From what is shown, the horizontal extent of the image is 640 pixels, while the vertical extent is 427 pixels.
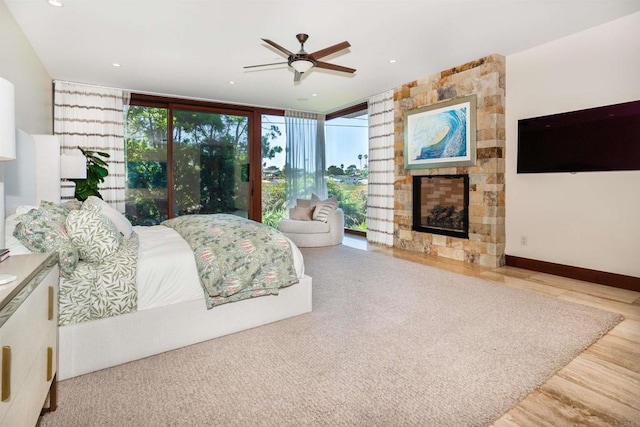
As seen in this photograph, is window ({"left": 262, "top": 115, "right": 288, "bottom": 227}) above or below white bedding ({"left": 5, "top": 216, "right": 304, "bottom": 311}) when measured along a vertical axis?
above

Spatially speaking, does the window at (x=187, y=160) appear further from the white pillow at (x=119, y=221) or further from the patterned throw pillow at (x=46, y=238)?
the patterned throw pillow at (x=46, y=238)

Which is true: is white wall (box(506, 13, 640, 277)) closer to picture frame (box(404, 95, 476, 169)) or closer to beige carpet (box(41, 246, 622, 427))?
picture frame (box(404, 95, 476, 169))

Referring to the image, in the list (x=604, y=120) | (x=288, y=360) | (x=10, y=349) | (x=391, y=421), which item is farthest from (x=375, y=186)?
(x=10, y=349)

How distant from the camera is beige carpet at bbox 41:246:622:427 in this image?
156cm

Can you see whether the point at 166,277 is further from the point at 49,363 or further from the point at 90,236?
the point at 49,363

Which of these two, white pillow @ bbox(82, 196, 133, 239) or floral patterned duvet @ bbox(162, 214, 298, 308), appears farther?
white pillow @ bbox(82, 196, 133, 239)

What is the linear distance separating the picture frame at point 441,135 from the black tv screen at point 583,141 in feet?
2.02

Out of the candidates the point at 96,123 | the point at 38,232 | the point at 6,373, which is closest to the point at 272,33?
the point at 38,232

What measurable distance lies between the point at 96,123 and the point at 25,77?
1607 mm

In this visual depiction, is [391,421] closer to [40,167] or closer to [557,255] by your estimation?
[557,255]

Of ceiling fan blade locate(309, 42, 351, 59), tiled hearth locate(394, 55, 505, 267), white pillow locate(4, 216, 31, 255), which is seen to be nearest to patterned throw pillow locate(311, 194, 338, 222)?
tiled hearth locate(394, 55, 505, 267)

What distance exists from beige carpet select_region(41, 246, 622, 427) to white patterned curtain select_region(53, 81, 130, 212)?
4.15 meters

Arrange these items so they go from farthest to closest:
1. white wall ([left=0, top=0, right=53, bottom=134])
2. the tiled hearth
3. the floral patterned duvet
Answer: the tiled hearth → white wall ([left=0, top=0, right=53, bottom=134]) → the floral patterned duvet

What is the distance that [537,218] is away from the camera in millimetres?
3996
